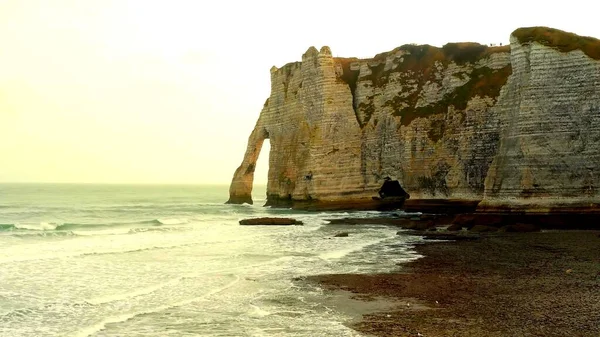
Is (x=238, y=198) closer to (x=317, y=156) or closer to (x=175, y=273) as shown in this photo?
(x=317, y=156)

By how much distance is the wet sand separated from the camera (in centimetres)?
1258

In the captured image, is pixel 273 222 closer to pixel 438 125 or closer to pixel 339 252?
pixel 339 252

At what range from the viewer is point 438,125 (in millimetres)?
56375

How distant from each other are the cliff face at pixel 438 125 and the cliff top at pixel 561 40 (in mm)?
303

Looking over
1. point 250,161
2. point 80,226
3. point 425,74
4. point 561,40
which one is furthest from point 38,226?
point 561,40

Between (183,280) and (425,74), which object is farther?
(425,74)

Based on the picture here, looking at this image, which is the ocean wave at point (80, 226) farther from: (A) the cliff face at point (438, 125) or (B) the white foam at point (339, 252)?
(B) the white foam at point (339, 252)

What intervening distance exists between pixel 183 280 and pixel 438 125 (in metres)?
41.6

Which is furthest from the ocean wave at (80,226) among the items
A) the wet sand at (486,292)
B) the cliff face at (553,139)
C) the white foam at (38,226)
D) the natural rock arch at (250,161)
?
the cliff face at (553,139)

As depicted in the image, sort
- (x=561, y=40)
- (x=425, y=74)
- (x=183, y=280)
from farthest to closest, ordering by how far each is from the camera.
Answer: (x=425, y=74) < (x=561, y=40) < (x=183, y=280)

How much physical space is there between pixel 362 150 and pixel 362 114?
14.5ft

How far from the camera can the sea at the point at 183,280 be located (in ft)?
44.0

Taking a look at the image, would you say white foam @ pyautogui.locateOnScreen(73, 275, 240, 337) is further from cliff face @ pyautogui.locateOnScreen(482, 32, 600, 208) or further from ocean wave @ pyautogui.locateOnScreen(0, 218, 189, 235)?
ocean wave @ pyautogui.locateOnScreen(0, 218, 189, 235)

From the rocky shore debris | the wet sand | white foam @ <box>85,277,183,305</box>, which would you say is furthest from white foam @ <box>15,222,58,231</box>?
the wet sand
